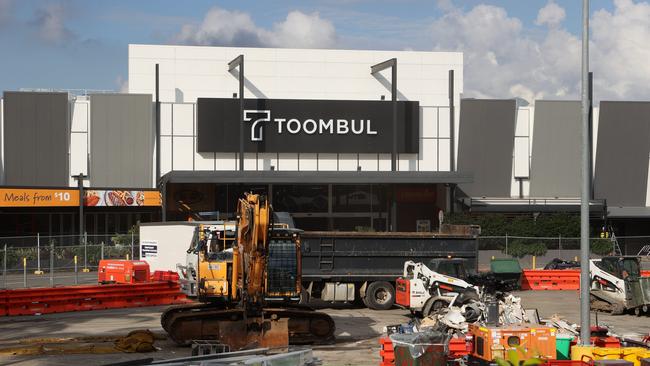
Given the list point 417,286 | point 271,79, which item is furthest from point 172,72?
point 417,286

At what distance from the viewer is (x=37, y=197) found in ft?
190

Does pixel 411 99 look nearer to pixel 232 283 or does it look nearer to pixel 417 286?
pixel 417 286

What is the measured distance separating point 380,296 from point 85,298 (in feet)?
34.2

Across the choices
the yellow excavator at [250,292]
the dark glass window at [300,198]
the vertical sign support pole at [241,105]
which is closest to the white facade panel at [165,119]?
the vertical sign support pole at [241,105]

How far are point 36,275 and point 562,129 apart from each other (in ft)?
122

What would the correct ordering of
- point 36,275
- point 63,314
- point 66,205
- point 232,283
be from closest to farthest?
point 232,283
point 63,314
point 36,275
point 66,205

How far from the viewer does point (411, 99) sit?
65.8 metres

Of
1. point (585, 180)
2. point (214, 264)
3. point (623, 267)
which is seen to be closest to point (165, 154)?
point (623, 267)

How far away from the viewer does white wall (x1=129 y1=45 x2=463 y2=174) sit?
62.4 metres

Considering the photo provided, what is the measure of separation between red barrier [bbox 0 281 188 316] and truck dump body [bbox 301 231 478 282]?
19.4ft

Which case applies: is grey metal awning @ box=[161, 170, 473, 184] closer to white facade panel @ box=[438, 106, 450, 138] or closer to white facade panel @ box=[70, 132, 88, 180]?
white facade panel @ box=[438, 106, 450, 138]

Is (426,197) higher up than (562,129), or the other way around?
A: (562,129)

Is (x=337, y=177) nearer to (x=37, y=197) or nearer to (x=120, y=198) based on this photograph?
(x=120, y=198)

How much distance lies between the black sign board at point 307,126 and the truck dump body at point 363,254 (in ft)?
98.2
